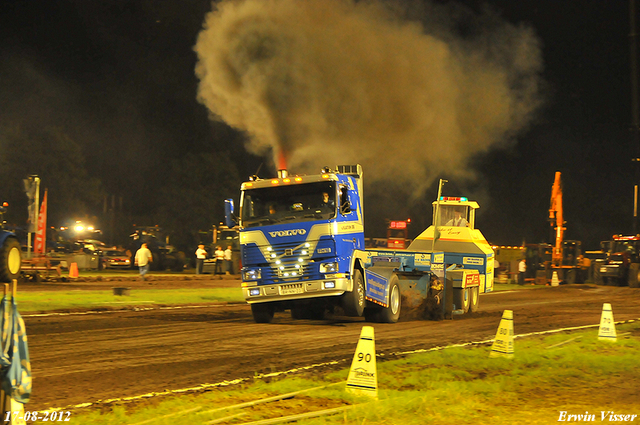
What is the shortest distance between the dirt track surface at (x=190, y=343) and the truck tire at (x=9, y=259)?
4.24 ft

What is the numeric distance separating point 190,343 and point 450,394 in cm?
576

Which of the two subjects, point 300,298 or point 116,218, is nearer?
point 300,298

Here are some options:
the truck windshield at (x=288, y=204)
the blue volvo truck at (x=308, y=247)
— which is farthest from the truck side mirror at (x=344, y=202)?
the truck windshield at (x=288, y=204)

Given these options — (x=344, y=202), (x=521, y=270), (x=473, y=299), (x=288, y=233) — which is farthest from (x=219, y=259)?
(x=344, y=202)

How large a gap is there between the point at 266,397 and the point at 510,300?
22.0 m

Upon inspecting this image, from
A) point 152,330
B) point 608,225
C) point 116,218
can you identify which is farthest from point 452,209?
point 116,218

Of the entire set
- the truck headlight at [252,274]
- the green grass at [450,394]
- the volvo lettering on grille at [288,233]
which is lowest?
the green grass at [450,394]

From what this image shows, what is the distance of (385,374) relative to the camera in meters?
9.38

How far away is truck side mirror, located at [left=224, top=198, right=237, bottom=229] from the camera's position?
1516cm

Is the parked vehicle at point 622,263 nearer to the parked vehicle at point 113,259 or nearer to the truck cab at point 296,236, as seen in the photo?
the parked vehicle at point 113,259

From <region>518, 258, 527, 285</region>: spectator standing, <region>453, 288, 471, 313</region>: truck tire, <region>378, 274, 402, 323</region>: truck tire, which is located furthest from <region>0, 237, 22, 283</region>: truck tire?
<region>518, 258, 527, 285</region>: spectator standing

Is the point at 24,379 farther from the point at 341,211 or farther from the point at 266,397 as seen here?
the point at 341,211

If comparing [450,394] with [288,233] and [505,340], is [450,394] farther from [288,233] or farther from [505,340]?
[288,233]

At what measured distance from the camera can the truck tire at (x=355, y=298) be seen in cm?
1540
